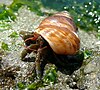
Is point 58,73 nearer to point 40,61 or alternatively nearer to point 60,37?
point 40,61

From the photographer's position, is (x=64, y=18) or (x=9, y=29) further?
(x=9, y=29)

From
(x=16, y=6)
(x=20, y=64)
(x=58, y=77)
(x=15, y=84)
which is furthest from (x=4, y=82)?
(x=16, y=6)

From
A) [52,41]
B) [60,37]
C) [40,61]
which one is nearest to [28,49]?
[40,61]

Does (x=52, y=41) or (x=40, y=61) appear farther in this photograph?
(x=40, y=61)

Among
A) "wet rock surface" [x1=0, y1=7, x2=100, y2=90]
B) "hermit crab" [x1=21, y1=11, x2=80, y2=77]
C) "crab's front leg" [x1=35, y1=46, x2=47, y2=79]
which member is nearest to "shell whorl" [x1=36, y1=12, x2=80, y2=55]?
"hermit crab" [x1=21, y1=11, x2=80, y2=77]

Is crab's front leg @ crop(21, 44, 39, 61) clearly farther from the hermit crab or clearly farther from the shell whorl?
the shell whorl

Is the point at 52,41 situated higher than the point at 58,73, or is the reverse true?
the point at 52,41

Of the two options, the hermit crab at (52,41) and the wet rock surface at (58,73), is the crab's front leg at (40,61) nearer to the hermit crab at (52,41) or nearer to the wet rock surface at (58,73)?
the hermit crab at (52,41)

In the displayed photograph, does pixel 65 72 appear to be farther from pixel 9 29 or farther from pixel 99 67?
pixel 9 29
